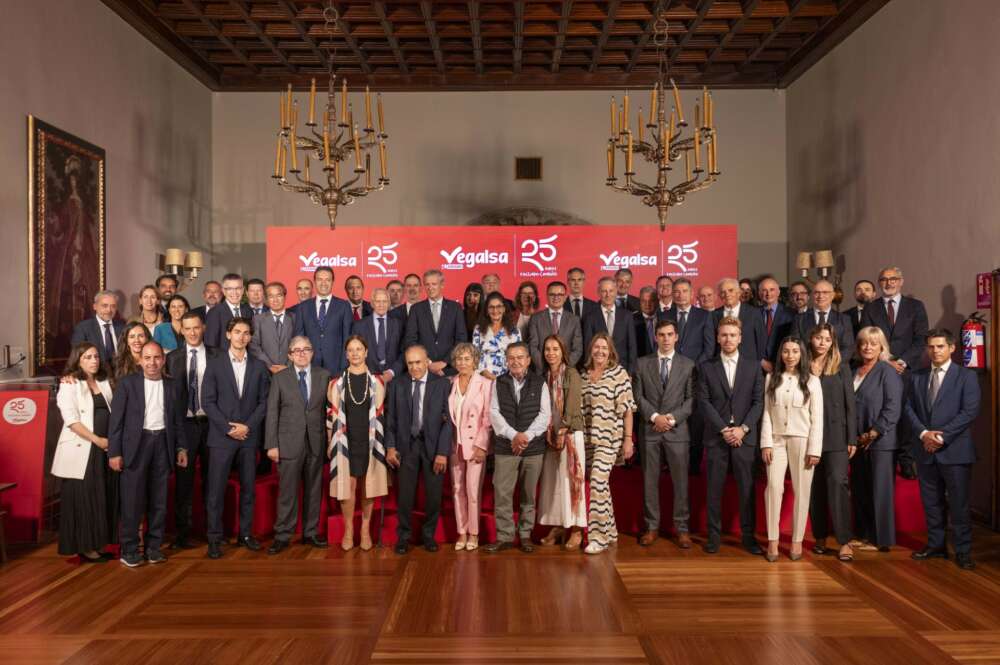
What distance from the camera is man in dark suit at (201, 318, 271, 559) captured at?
5.73 metres

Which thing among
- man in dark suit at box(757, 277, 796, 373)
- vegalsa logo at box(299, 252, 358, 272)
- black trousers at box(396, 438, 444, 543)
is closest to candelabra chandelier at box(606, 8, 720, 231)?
man in dark suit at box(757, 277, 796, 373)

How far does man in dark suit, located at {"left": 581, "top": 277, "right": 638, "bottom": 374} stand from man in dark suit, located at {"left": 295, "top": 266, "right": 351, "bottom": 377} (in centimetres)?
218

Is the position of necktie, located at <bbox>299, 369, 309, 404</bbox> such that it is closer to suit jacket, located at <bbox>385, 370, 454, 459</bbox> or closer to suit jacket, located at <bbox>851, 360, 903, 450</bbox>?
suit jacket, located at <bbox>385, 370, 454, 459</bbox>

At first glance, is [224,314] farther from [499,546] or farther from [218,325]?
[499,546]

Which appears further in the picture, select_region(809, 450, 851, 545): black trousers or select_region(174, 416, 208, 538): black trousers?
select_region(174, 416, 208, 538): black trousers

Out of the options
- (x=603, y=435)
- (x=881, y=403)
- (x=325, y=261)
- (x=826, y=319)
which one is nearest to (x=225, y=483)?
(x=603, y=435)

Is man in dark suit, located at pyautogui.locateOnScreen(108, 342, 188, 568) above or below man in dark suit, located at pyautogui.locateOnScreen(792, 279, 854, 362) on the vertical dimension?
below

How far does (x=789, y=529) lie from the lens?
246 inches

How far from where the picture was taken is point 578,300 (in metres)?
7.18

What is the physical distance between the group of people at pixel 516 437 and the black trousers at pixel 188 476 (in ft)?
0.04

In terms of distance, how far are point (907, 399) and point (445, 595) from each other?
3.67m

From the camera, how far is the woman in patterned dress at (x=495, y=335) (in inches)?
252

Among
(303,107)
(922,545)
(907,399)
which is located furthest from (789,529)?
(303,107)

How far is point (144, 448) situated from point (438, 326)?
2530mm
